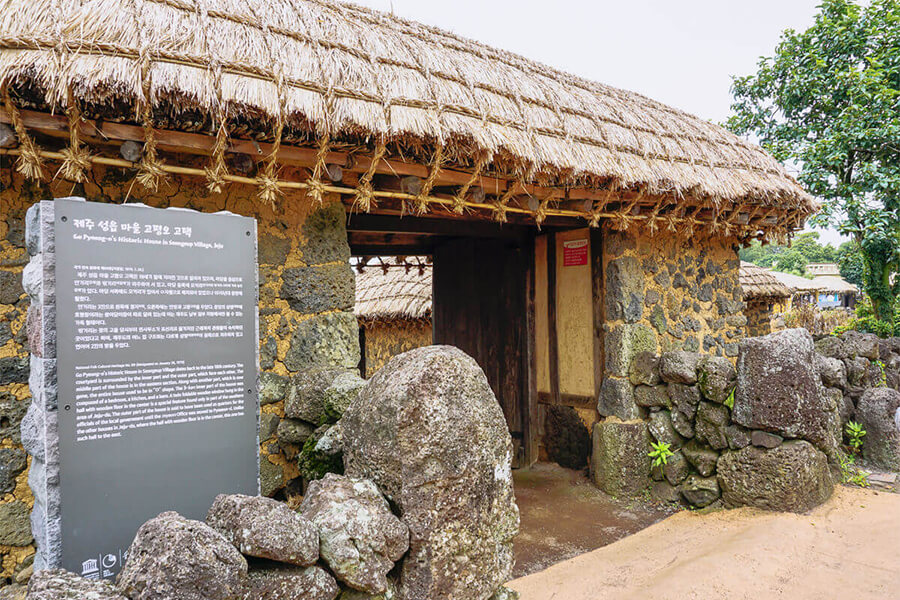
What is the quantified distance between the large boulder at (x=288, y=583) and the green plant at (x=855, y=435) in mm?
5360

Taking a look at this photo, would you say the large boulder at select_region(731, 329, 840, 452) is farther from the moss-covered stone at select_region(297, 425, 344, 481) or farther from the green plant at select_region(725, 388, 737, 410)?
the moss-covered stone at select_region(297, 425, 344, 481)

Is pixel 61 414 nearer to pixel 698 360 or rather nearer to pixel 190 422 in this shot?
pixel 190 422

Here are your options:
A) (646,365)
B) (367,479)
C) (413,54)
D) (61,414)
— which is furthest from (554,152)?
(61,414)

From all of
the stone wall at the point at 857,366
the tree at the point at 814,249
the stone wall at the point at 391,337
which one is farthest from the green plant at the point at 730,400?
the tree at the point at 814,249

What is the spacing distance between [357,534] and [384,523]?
3.7 inches

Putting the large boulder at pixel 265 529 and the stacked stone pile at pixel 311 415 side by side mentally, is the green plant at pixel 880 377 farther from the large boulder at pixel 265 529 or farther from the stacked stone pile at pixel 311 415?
the large boulder at pixel 265 529

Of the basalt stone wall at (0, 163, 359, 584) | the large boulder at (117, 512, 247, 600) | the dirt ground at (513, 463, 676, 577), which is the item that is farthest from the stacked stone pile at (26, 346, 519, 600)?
the dirt ground at (513, 463, 676, 577)

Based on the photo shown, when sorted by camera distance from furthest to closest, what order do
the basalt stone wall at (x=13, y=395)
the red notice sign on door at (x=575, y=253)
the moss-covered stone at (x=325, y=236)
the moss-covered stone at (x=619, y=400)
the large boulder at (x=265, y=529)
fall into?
the red notice sign on door at (x=575, y=253) < the moss-covered stone at (x=619, y=400) < the moss-covered stone at (x=325, y=236) < the basalt stone wall at (x=13, y=395) < the large boulder at (x=265, y=529)

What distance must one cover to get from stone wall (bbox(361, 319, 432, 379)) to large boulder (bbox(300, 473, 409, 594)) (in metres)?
6.09

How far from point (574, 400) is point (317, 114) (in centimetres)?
354

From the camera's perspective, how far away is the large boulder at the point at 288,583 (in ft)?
4.65

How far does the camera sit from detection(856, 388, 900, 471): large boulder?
15.9ft

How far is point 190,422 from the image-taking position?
174cm

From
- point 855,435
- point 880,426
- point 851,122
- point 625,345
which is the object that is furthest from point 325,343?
point 851,122
